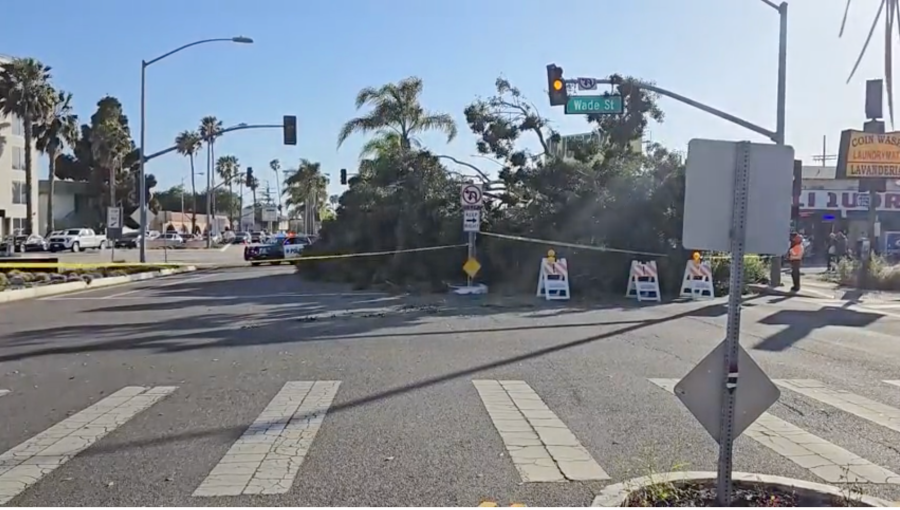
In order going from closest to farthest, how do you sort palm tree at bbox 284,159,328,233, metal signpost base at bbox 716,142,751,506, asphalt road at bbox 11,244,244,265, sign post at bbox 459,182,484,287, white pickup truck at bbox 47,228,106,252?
metal signpost base at bbox 716,142,751,506, sign post at bbox 459,182,484,287, asphalt road at bbox 11,244,244,265, white pickup truck at bbox 47,228,106,252, palm tree at bbox 284,159,328,233

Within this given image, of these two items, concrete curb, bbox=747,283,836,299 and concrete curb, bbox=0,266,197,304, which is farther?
concrete curb, bbox=747,283,836,299

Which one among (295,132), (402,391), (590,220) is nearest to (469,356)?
(402,391)

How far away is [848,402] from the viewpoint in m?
8.93

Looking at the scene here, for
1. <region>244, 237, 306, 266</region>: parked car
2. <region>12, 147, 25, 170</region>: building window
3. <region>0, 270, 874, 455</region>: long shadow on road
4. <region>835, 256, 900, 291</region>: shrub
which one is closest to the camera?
<region>0, 270, 874, 455</region>: long shadow on road

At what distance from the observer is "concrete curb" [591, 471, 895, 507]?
5.28m

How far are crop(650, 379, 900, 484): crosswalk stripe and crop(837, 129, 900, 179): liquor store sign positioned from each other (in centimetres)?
2399

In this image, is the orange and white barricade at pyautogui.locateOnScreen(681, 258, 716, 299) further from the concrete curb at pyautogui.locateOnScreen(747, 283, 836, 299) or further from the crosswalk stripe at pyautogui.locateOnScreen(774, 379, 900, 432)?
the crosswalk stripe at pyautogui.locateOnScreen(774, 379, 900, 432)

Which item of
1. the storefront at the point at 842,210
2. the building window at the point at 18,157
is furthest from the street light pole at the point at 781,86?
the building window at the point at 18,157

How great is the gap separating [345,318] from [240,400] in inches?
321

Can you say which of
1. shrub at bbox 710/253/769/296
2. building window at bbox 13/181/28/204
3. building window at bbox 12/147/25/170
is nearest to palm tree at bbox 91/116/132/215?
building window at bbox 13/181/28/204

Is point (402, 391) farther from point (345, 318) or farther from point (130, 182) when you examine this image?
point (130, 182)

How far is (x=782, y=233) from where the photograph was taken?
5.20 metres

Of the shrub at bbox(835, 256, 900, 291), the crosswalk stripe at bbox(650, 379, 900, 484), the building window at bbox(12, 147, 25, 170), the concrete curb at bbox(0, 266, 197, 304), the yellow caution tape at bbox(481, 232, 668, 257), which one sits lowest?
the concrete curb at bbox(0, 266, 197, 304)

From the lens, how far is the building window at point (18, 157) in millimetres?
70562
